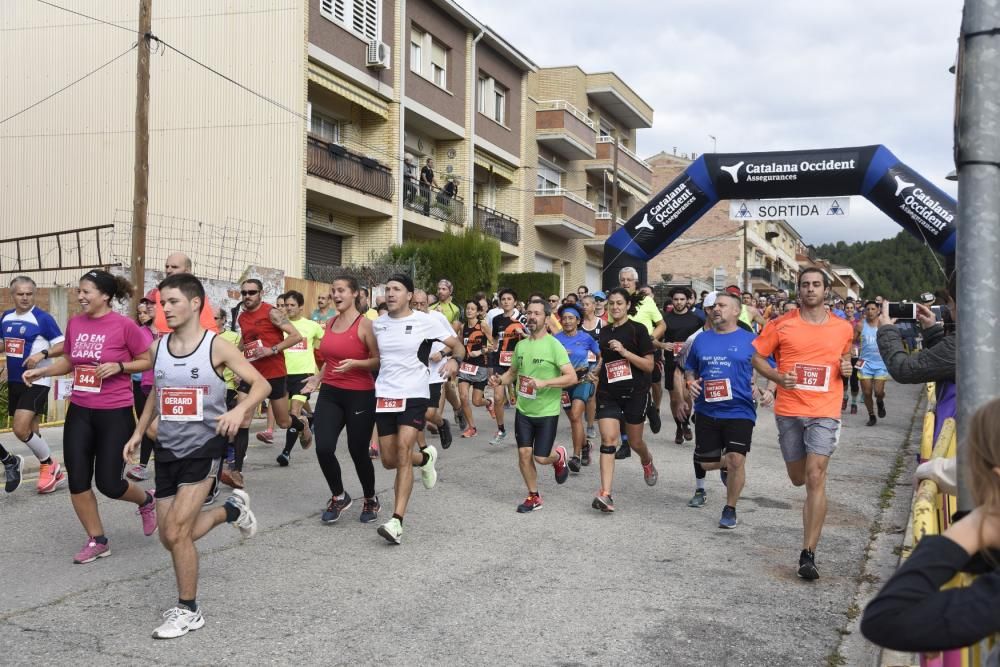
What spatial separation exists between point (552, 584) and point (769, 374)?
2.14 m

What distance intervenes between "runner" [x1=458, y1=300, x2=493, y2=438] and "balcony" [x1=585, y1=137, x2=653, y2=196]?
2501 cm

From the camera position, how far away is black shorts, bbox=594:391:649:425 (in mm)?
8391

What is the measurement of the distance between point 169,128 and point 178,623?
20013 mm

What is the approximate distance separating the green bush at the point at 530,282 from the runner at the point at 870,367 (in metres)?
16.1

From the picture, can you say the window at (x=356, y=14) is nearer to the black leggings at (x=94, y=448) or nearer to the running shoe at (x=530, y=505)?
the running shoe at (x=530, y=505)

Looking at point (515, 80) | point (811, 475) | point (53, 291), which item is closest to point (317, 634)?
point (811, 475)

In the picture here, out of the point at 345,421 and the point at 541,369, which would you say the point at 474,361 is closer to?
the point at 541,369

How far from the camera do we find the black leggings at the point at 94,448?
598 centimetres

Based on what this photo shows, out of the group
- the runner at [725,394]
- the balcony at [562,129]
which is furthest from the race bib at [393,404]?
the balcony at [562,129]

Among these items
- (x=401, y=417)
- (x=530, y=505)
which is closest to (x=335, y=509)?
(x=401, y=417)

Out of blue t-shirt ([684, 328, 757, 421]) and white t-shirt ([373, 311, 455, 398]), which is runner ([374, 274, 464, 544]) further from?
blue t-shirt ([684, 328, 757, 421])

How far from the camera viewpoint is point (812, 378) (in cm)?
621

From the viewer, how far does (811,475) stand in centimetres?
605

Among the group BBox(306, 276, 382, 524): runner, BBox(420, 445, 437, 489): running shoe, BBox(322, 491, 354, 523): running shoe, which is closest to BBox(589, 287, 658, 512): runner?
BBox(420, 445, 437, 489): running shoe
